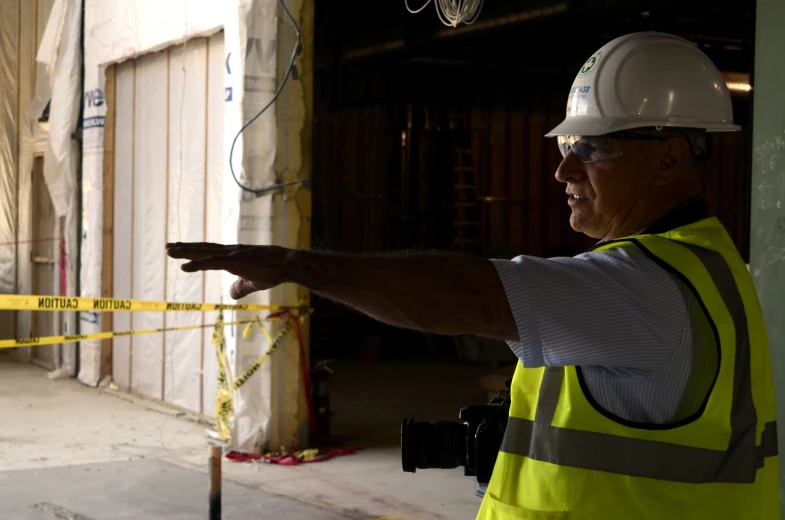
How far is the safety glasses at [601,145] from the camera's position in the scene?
170 cm

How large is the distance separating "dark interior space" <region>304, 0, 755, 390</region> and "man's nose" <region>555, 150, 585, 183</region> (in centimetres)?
1134

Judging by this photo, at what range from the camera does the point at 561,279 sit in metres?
1.37

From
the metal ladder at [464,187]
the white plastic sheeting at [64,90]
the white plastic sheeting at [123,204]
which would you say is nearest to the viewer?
the white plastic sheeting at [123,204]

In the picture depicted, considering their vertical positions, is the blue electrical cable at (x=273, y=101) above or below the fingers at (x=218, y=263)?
above

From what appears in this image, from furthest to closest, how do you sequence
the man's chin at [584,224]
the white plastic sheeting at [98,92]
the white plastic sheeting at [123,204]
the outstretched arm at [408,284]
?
the white plastic sheeting at [123,204] < the white plastic sheeting at [98,92] < the man's chin at [584,224] < the outstretched arm at [408,284]

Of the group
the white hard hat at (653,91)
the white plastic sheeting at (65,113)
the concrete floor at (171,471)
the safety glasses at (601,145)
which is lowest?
the concrete floor at (171,471)

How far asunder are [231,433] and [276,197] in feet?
5.64

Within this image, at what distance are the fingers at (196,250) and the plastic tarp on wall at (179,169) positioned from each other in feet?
19.1

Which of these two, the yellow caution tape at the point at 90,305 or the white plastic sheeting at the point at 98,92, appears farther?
the white plastic sheeting at the point at 98,92

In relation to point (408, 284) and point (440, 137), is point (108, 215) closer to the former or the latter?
point (440, 137)

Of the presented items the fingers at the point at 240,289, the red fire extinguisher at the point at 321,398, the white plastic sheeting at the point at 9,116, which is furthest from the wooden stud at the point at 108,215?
the fingers at the point at 240,289

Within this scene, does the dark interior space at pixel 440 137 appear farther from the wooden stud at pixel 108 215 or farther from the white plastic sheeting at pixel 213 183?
the white plastic sheeting at pixel 213 183

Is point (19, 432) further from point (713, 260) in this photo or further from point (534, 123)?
point (534, 123)

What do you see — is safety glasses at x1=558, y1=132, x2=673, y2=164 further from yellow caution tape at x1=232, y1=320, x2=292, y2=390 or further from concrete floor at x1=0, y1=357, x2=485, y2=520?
yellow caution tape at x1=232, y1=320, x2=292, y2=390
